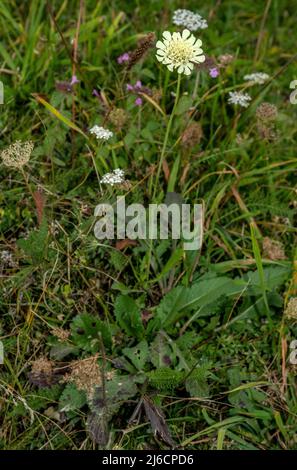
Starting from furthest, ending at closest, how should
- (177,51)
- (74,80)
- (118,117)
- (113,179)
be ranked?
(74,80) < (118,117) < (113,179) < (177,51)

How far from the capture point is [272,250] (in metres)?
2.31

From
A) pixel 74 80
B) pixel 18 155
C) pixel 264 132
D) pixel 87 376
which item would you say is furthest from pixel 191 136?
pixel 87 376

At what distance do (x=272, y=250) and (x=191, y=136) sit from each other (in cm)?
55

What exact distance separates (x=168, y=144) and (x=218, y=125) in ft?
1.01

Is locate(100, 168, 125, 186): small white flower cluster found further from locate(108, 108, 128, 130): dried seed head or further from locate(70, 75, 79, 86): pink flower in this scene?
locate(70, 75, 79, 86): pink flower

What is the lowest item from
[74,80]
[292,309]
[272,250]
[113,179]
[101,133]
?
[292,309]

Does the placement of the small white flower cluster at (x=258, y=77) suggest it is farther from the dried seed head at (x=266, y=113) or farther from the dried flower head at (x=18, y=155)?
the dried flower head at (x=18, y=155)

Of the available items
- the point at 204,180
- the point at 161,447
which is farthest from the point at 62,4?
the point at 161,447

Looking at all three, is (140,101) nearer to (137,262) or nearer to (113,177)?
(113,177)

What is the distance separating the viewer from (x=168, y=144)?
2.43 meters

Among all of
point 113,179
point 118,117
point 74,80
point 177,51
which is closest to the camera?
point 177,51

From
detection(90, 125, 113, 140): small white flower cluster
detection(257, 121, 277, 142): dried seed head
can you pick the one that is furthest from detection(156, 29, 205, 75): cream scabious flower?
detection(257, 121, 277, 142): dried seed head

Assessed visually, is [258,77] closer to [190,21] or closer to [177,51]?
[190,21]

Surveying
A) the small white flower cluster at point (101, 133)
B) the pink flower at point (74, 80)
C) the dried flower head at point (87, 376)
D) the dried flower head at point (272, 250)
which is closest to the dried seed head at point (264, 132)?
the dried flower head at point (272, 250)
